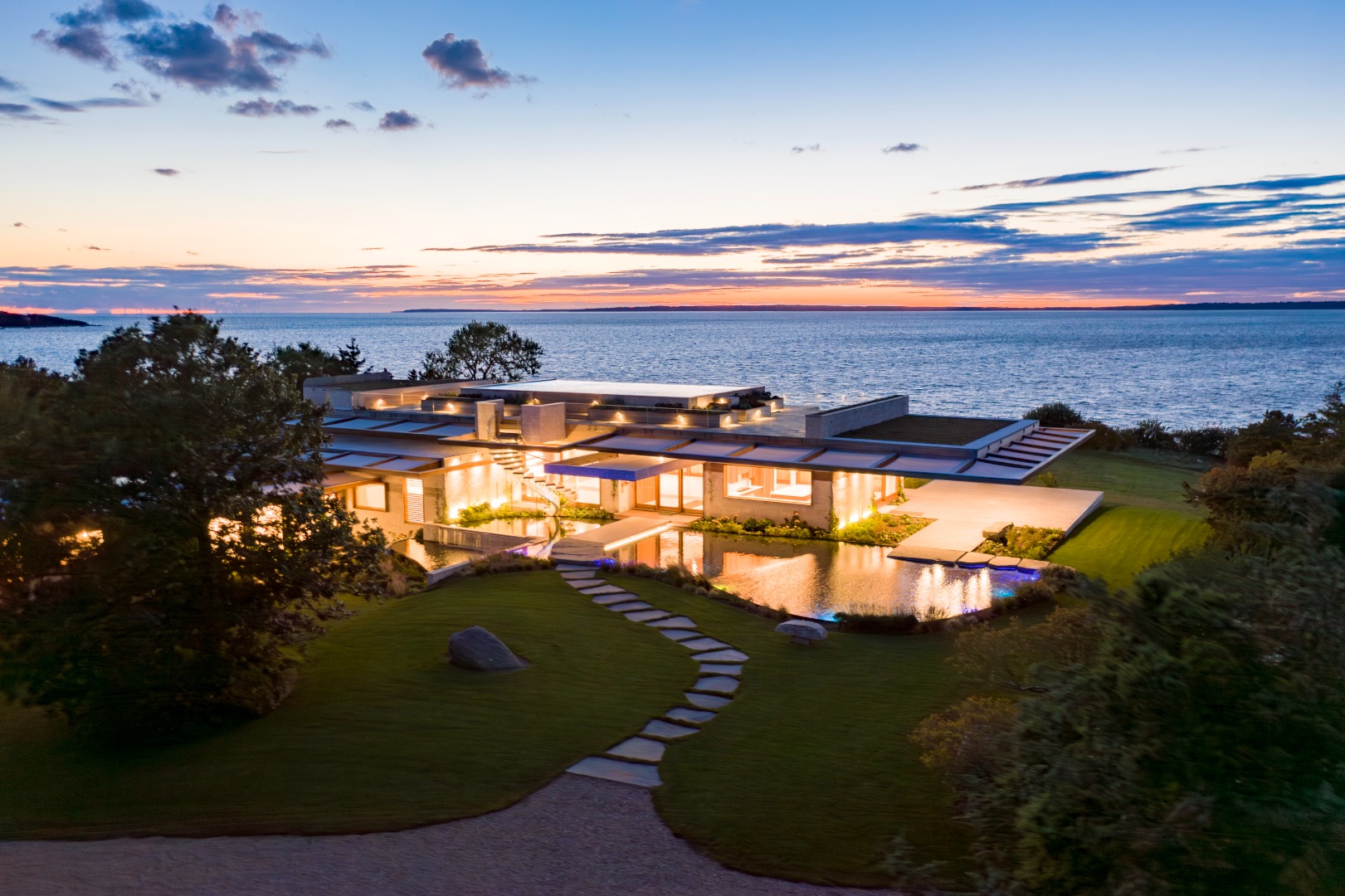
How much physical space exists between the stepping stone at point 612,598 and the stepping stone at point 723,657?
3279mm

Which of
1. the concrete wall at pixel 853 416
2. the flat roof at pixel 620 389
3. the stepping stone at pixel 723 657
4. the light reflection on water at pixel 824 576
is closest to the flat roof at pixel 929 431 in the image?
the concrete wall at pixel 853 416

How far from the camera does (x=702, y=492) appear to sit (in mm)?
26891

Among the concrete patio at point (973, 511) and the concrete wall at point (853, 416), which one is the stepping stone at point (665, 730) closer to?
the concrete patio at point (973, 511)

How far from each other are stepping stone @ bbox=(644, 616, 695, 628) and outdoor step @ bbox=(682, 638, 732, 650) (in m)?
0.72

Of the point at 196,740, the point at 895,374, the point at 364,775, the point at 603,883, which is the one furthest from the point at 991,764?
the point at 895,374

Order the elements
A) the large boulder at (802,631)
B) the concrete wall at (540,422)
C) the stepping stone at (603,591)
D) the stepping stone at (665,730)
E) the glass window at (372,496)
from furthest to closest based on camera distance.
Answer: the concrete wall at (540,422), the glass window at (372,496), the stepping stone at (603,591), the large boulder at (802,631), the stepping stone at (665,730)

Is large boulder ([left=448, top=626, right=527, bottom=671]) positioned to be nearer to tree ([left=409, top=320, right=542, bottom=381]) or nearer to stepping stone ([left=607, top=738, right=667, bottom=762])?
stepping stone ([left=607, top=738, right=667, bottom=762])

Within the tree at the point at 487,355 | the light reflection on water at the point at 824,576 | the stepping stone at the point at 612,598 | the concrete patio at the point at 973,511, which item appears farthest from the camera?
the tree at the point at 487,355

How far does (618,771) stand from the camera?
995 cm

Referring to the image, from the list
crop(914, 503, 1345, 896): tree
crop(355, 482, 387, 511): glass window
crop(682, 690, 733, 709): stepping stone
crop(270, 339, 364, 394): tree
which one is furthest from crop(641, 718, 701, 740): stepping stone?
crop(270, 339, 364, 394): tree

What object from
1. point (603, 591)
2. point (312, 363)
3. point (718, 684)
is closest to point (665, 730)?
point (718, 684)

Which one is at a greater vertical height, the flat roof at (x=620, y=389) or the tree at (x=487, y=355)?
the tree at (x=487, y=355)

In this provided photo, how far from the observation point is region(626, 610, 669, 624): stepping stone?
1611 cm

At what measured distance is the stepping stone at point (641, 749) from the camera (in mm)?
10289
